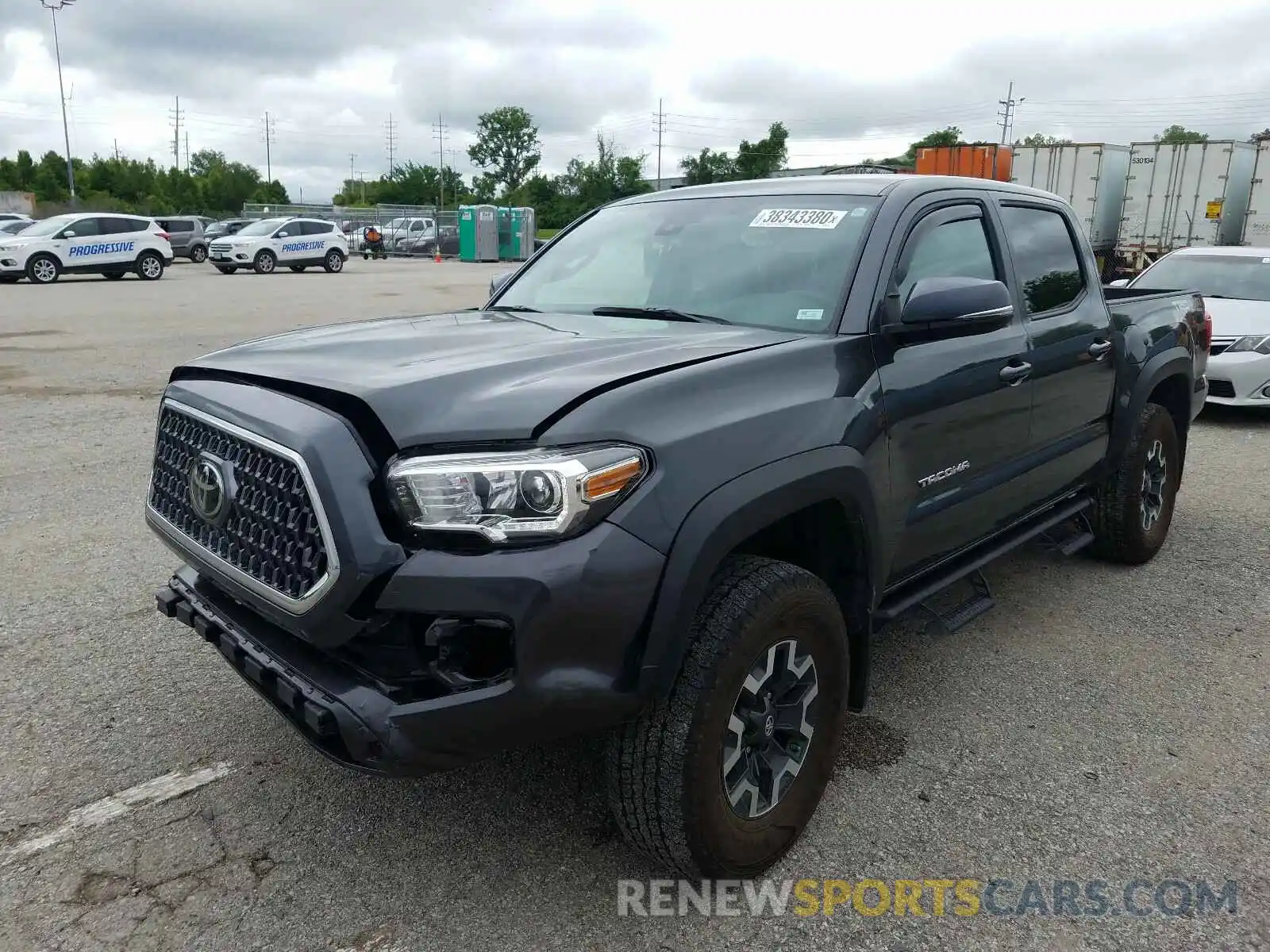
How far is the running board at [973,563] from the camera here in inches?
123

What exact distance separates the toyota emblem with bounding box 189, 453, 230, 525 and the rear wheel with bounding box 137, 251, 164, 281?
26.0 metres

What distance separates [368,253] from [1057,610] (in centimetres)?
4402

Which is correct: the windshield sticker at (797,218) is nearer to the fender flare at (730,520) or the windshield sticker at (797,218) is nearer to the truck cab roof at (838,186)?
the truck cab roof at (838,186)

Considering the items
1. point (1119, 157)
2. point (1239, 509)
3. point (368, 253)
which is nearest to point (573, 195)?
point (368, 253)

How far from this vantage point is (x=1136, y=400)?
4.48m

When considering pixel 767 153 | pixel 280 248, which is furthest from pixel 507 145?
pixel 280 248

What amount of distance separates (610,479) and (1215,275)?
32.3 ft

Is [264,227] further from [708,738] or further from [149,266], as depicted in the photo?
[708,738]

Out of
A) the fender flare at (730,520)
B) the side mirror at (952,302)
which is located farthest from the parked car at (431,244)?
the fender flare at (730,520)

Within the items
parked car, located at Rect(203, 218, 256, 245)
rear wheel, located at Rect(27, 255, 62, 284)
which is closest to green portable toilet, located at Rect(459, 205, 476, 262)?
parked car, located at Rect(203, 218, 256, 245)

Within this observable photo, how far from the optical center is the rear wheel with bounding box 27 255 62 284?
23.3 metres

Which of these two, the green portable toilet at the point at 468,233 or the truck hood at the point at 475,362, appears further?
the green portable toilet at the point at 468,233

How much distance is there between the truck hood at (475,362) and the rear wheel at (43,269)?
24424 mm

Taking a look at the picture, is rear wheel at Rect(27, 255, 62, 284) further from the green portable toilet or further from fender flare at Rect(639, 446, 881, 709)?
fender flare at Rect(639, 446, 881, 709)
